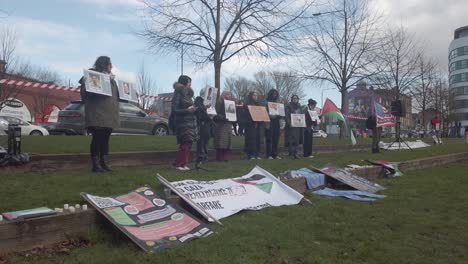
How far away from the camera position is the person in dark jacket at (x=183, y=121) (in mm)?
7605

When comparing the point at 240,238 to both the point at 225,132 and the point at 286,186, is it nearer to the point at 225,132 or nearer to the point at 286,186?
the point at 286,186

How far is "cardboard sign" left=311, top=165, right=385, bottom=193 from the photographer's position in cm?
740

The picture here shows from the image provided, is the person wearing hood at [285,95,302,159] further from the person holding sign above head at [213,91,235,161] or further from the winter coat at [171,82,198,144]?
the winter coat at [171,82,198,144]

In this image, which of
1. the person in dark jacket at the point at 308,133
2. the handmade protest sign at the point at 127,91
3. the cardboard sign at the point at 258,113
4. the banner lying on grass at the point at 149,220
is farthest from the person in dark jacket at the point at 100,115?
the person in dark jacket at the point at 308,133

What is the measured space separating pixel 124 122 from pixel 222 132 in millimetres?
7644

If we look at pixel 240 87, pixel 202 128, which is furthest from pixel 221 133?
pixel 240 87

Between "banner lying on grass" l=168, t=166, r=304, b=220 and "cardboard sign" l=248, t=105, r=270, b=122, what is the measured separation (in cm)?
405

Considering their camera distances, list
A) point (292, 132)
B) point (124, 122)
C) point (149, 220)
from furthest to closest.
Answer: point (124, 122)
point (292, 132)
point (149, 220)

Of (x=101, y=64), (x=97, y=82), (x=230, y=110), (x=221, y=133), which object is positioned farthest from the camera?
(x=230, y=110)

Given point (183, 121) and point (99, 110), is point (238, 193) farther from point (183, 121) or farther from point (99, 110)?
point (99, 110)

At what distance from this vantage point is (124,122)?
1614 cm

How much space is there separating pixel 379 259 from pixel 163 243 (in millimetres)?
2012

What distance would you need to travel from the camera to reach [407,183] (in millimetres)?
8508

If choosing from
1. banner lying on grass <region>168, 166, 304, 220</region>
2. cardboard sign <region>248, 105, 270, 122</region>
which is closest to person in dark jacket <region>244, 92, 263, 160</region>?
cardboard sign <region>248, 105, 270, 122</region>
